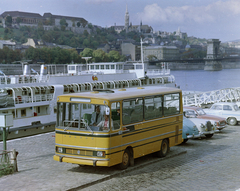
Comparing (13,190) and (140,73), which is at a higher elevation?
(140,73)

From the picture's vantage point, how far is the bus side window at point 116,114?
30.4 ft

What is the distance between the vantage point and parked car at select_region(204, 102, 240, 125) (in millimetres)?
20281

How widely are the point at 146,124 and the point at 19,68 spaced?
8802cm

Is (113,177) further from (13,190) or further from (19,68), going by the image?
(19,68)

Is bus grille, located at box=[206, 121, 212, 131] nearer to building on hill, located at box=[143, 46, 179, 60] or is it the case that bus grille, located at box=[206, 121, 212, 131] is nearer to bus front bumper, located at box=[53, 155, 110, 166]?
bus front bumper, located at box=[53, 155, 110, 166]

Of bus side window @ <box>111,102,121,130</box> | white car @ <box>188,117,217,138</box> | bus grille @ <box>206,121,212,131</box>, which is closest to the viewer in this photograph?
bus side window @ <box>111,102,121,130</box>

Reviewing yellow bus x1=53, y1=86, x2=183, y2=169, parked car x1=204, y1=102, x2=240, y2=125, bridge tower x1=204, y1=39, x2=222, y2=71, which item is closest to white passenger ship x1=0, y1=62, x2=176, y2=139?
parked car x1=204, y1=102, x2=240, y2=125

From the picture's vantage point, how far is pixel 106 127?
29.9 ft

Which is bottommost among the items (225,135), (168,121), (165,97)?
(225,135)

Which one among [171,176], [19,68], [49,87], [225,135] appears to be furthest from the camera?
[19,68]

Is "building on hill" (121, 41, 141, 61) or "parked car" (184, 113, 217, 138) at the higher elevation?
"building on hill" (121, 41, 141, 61)

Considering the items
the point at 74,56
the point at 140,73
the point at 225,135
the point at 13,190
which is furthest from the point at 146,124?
the point at 74,56

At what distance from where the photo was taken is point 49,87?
25875 millimetres

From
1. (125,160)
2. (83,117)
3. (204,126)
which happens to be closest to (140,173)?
(125,160)
